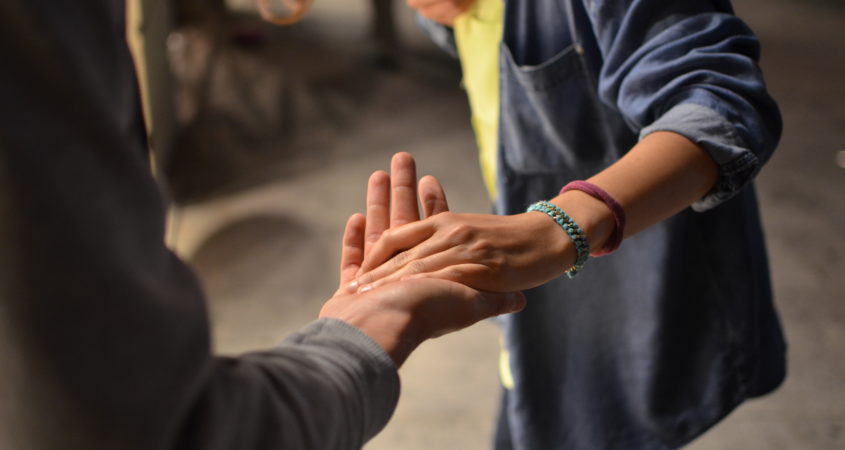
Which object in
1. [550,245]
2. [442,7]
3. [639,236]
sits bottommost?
[639,236]

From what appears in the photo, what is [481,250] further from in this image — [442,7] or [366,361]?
[442,7]

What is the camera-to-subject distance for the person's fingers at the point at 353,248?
27.2 inches

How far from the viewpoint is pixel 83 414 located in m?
0.33

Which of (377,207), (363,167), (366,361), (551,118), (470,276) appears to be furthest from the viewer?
(363,167)

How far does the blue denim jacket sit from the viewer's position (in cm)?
70

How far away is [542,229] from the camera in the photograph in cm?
67

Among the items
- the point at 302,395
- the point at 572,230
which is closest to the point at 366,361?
the point at 302,395

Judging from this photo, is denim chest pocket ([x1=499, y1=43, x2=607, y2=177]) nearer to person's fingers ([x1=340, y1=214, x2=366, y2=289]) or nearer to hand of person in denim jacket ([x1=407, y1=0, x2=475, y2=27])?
hand of person in denim jacket ([x1=407, y1=0, x2=475, y2=27])

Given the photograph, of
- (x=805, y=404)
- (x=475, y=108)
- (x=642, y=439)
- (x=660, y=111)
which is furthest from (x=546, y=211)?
(x=805, y=404)

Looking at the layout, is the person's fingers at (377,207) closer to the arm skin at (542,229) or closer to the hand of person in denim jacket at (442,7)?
the arm skin at (542,229)

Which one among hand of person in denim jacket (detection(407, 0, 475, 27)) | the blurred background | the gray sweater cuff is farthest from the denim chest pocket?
the blurred background

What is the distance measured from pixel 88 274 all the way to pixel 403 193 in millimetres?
432

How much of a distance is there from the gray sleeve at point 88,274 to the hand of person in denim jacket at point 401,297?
0.49 ft

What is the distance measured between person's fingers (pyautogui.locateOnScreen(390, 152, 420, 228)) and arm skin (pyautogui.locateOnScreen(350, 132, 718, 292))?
0.05 m
